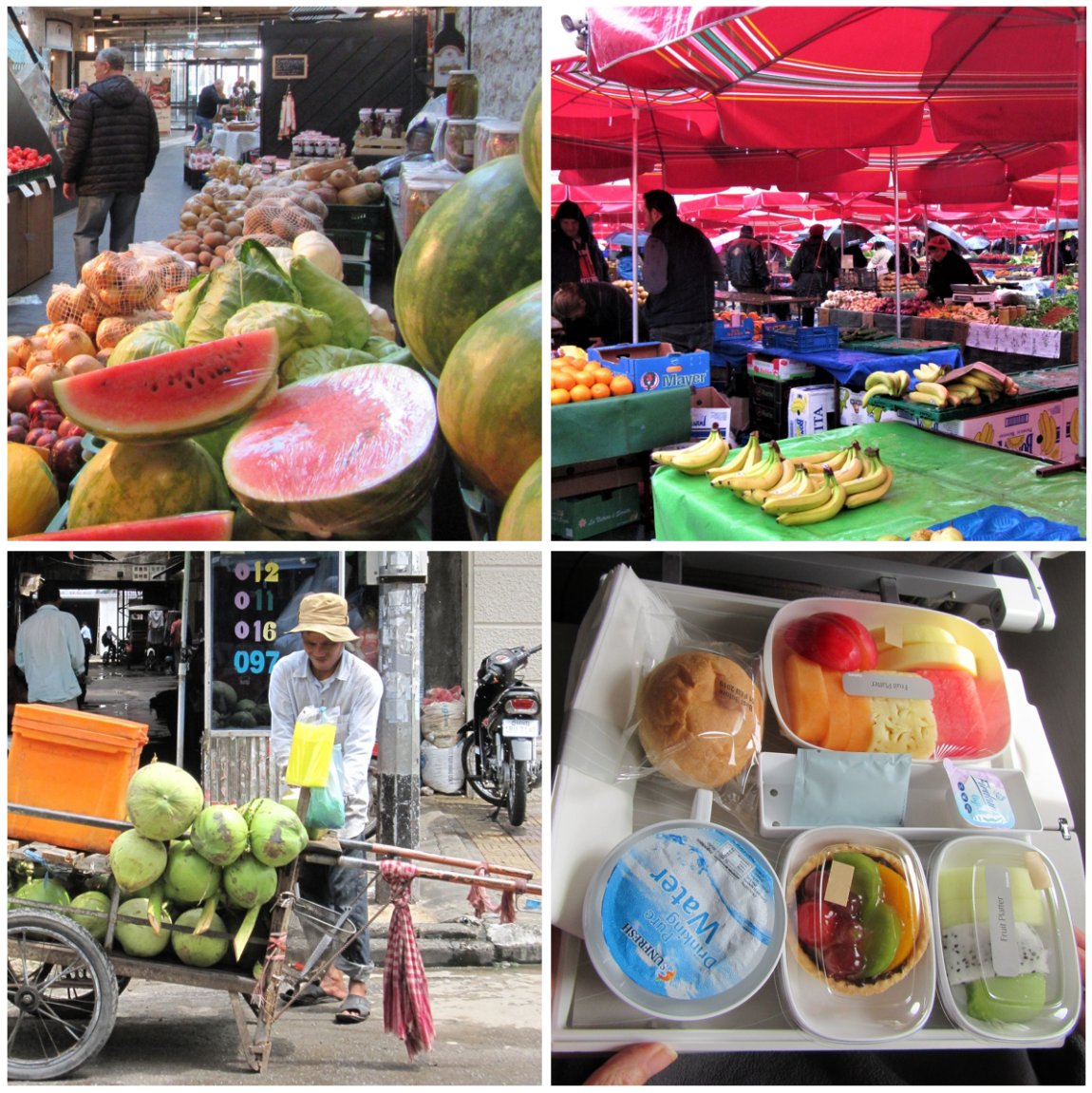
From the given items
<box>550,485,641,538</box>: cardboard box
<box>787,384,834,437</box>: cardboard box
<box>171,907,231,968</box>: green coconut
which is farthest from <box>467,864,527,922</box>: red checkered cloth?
<box>787,384,834,437</box>: cardboard box

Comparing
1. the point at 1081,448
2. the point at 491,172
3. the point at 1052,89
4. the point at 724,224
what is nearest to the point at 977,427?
the point at 1081,448

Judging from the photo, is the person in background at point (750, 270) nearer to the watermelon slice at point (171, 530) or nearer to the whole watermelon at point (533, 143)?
the whole watermelon at point (533, 143)

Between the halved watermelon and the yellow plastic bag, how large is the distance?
0.55 meters

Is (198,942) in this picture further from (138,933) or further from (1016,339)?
(1016,339)

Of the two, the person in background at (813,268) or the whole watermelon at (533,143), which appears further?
the person in background at (813,268)

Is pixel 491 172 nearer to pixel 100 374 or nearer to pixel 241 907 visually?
pixel 100 374

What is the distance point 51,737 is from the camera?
1.88 meters

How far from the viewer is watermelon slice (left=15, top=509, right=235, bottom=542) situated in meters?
1.82

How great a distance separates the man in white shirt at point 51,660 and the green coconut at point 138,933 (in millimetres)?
375

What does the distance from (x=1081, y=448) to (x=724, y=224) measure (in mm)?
12785

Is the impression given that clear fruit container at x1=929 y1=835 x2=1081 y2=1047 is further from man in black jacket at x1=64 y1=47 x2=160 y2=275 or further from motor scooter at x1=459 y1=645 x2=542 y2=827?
man in black jacket at x1=64 y1=47 x2=160 y2=275

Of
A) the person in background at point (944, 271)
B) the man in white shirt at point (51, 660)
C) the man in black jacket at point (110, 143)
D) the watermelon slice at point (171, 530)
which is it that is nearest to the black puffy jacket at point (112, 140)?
the man in black jacket at point (110, 143)

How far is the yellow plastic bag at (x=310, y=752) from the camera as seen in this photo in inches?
73.7

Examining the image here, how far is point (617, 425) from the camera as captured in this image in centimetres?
340
